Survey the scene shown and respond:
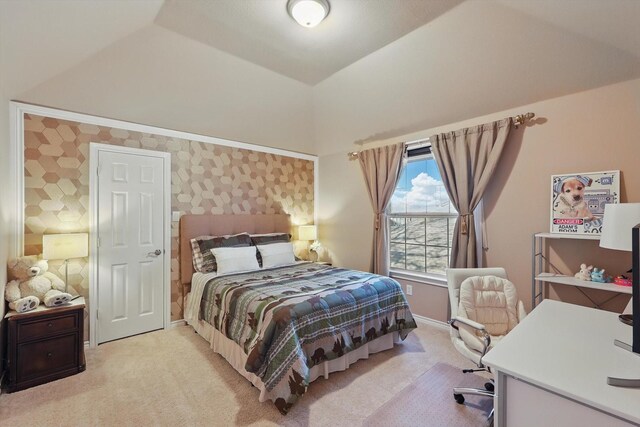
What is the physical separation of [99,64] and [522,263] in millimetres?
4602

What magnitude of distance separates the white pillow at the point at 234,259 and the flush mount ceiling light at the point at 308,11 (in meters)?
2.54

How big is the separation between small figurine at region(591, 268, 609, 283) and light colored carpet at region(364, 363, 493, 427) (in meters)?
1.27

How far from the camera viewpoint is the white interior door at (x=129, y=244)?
121 inches

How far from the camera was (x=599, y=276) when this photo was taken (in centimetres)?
238

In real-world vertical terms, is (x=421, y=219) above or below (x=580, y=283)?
above

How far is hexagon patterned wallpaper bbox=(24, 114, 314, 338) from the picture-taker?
2744mm

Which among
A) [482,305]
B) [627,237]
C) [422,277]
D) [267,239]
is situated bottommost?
[422,277]

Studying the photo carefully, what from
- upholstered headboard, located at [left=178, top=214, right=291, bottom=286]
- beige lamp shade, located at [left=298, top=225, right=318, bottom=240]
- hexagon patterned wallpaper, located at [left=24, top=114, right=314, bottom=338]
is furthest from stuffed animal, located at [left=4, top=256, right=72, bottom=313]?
beige lamp shade, located at [left=298, top=225, right=318, bottom=240]

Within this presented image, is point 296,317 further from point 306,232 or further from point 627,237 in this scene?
point 306,232

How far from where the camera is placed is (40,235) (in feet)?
9.04

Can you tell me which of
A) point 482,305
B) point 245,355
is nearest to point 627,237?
point 482,305

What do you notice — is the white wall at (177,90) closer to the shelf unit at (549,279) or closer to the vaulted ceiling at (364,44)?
the vaulted ceiling at (364,44)

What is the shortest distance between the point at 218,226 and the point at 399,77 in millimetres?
2945

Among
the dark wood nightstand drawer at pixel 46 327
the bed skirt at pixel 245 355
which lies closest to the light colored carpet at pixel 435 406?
the bed skirt at pixel 245 355
